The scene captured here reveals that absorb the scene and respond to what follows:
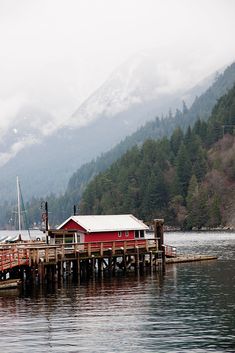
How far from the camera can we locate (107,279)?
255ft

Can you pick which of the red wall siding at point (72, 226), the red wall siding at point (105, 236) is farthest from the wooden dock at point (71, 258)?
the red wall siding at point (72, 226)

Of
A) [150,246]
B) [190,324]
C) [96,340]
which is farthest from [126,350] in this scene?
[150,246]

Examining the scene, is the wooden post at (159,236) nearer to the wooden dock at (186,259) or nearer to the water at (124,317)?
the wooden dock at (186,259)

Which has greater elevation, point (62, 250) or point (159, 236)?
point (159, 236)

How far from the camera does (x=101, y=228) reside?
282ft

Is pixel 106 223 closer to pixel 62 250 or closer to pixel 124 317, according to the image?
pixel 62 250

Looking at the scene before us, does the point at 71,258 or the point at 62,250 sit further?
the point at 71,258

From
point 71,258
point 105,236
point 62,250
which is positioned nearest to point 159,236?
point 105,236

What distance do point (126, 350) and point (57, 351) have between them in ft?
13.2

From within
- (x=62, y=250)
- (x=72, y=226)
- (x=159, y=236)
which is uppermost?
(x=72, y=226)

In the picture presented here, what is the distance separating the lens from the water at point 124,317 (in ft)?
136

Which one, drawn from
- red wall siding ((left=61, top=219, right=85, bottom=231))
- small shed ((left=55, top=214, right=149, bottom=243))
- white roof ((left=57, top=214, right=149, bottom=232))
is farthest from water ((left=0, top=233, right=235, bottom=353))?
red wall siding ((left=61, top=219, right=85, bottom=231))

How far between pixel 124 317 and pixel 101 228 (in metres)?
35.8

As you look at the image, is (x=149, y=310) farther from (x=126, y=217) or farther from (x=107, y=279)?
(x=126, y=217)
